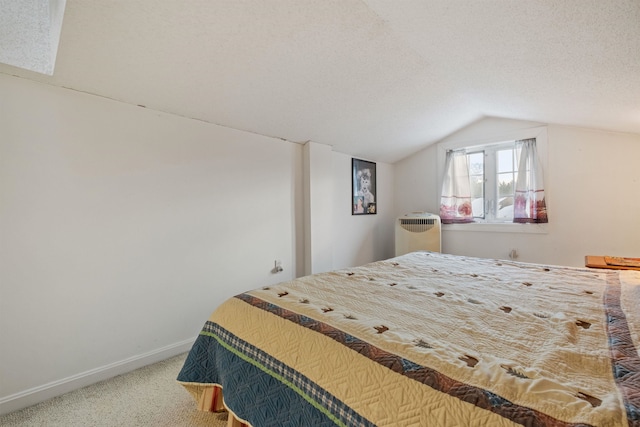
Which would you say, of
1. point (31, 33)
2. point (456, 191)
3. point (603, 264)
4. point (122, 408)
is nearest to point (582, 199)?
point (603, 264)

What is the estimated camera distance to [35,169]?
1570 mm

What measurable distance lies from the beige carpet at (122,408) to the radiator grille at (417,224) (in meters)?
2.77

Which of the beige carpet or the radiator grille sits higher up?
the radiator grille

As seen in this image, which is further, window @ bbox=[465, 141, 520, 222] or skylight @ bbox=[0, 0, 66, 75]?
window @ bbox=[465, 141, 520, 222]

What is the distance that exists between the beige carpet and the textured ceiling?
1.86 meters

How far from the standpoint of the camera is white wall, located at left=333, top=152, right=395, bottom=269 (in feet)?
11.3

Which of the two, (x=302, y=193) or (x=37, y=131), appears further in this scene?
(x=302, y=193)

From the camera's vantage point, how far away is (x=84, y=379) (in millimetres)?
1730

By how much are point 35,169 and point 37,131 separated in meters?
0.22

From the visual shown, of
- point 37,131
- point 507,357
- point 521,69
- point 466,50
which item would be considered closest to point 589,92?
point 521,69

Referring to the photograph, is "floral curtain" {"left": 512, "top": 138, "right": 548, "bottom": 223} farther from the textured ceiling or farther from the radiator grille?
the radiator grille

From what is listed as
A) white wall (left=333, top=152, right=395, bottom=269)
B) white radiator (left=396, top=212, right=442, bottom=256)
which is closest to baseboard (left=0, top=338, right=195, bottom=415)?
white wall (left=333, top=152, right=395, bottom=269)

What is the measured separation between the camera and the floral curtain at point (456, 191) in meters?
3.45

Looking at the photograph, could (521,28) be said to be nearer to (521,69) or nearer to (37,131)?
(521,69)
